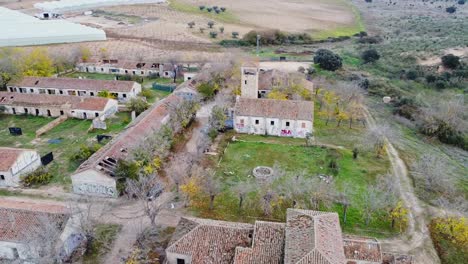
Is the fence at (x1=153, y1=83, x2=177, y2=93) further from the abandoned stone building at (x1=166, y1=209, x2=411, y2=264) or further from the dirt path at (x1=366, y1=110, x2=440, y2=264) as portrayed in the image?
the abandoned stone building at (x1=166, y1=209, x2=411, y2=264)

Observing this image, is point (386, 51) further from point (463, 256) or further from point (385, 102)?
point (463, 256)

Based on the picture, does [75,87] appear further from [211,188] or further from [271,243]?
[271,243]

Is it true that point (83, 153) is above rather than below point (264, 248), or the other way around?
below

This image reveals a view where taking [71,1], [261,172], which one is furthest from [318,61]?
[71,1]

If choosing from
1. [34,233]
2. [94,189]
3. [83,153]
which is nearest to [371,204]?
[94,189]

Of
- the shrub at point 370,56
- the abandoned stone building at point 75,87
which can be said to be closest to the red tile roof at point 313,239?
the abandoned stone building at point 75,87

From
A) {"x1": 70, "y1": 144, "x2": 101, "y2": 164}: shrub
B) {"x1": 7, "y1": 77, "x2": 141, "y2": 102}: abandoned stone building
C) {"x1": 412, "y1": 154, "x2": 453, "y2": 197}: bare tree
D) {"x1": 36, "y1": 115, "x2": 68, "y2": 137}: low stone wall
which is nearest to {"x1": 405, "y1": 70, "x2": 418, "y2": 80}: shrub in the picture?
{"x1": 412, "y1": 154, "x2": 453, "y2": 197}: bare tree

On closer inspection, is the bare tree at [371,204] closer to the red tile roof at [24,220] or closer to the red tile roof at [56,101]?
the red tile roof at [24,220]
